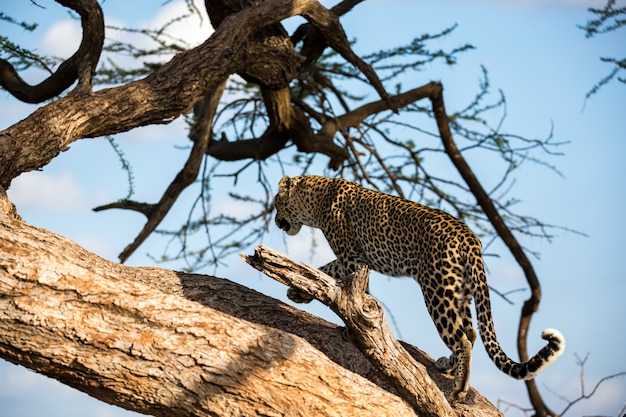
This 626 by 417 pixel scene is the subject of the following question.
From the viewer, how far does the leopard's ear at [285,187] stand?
20.9 ft

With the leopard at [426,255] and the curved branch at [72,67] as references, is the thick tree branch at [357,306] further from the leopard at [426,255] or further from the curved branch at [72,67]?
the curved branch at [72,67]

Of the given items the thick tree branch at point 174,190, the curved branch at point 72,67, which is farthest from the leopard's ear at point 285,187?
the curved branch at point 72,67

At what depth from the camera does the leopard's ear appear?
6379mm

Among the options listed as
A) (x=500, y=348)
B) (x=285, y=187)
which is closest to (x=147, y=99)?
(x=285, y=187)

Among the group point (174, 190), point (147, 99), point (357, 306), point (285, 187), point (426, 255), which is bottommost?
point (357, 306)

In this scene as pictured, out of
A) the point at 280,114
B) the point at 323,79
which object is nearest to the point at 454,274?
the point at 280,114

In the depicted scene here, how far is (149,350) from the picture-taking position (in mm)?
3783

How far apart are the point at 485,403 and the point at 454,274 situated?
0.73 meters

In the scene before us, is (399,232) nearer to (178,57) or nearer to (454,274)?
(454,274)

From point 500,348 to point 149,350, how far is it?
204 cm

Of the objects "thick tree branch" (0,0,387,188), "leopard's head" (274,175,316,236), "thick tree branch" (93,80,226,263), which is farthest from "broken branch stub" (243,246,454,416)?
"thick tree branch" (93,80,226,263)

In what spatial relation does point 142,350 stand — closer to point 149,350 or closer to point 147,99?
point 149,350

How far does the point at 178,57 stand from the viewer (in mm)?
5969

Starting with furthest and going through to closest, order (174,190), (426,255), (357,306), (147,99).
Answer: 1. (174,190)
2. (147,99)
3. (426,255)
4. (357,306)
